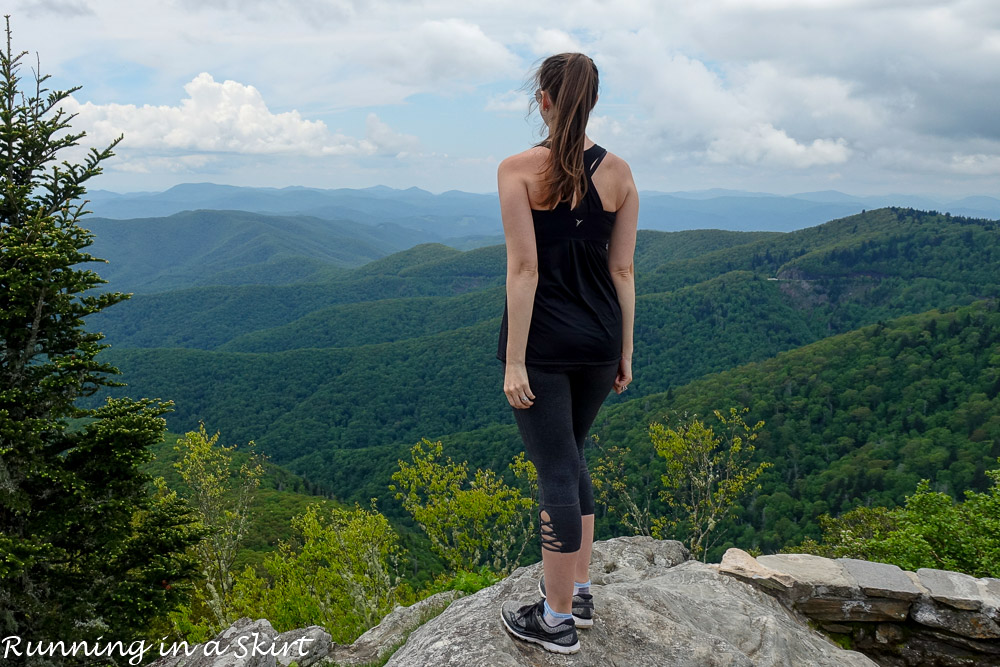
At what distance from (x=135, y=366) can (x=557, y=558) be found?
575ft

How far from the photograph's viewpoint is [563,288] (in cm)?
327

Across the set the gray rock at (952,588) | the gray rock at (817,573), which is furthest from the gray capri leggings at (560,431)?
the gray rock at (952,588)

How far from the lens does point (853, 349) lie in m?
93.9

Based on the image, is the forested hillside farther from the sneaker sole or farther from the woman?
the woman

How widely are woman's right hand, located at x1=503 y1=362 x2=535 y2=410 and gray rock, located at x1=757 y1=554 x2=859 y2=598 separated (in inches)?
183

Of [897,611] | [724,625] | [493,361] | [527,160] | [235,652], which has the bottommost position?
[493,361]

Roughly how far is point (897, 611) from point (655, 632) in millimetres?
3416

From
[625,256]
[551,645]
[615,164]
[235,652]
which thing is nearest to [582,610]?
[551,645]

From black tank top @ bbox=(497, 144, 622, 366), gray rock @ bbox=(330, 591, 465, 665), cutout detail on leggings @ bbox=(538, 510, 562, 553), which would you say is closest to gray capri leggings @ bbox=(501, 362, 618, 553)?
cutout detail on leggings @ bbox=(538, 510, 562, 553)

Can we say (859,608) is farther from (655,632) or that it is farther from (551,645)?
(551,645)

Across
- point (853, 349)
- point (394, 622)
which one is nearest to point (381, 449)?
point (853, 349)

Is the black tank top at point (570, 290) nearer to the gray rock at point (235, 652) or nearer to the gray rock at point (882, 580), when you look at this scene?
the gray rock at point (882, 580)

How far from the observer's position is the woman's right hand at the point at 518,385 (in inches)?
126

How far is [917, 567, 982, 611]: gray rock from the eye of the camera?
18.8 feet
